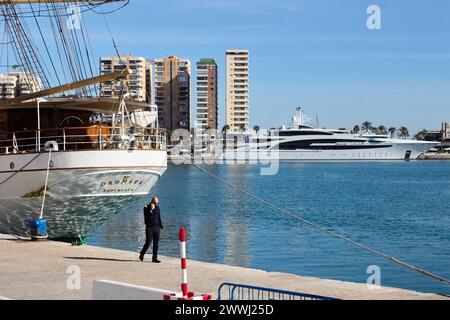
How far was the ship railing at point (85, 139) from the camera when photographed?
23938mm

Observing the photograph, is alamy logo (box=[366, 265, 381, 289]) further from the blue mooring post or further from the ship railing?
the blue mooring post

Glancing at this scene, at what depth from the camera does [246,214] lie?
53.4 metres

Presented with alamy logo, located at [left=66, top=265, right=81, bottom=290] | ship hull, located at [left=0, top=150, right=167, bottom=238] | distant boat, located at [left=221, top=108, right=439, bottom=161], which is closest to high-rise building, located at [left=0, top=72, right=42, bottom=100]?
ship hull, located at [left=0, top=150, right=167, bottom=238]

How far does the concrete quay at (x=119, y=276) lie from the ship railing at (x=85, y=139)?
4665 mm

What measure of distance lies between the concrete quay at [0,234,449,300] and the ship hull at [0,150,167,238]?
3.77 m

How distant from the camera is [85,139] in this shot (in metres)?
24.6

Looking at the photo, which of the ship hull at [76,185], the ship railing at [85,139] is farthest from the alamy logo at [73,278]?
the ship railing at [85,139]

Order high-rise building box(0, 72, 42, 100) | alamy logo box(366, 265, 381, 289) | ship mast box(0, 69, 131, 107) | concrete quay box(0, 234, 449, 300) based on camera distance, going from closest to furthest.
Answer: concrete quay box(0, 234, 449, 300) < alamy logo box(366, 265, 381, 289) < ship mast box(0, 69, 131, 107) < high-rise building box(0, 72, 42, 100)

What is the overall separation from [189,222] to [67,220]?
22.6 meters

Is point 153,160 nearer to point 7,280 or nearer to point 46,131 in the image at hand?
point 46,131

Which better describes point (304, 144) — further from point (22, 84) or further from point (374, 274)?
point (374, 274)

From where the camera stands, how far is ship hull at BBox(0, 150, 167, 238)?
23391 mm

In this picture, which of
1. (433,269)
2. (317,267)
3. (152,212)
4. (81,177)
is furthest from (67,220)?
(433,269)

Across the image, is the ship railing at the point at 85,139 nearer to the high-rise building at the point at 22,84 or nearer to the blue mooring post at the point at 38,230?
the blue mooring post at the point at 38,230
